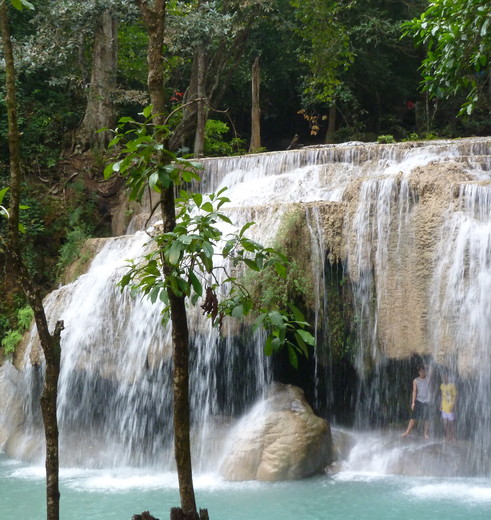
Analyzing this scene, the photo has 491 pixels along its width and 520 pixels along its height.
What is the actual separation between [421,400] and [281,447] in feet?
6.80

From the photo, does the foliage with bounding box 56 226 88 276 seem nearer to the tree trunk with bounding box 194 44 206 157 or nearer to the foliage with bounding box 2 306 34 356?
the foliage with bounding box 2 306 34 356

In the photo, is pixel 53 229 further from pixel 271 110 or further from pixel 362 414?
pixel 271 110

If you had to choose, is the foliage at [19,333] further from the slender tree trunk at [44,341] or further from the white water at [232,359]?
the slender tree trunk at [44,341]

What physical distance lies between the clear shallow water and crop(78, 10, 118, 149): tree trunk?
9486mm

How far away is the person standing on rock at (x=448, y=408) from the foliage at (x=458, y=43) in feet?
13.5

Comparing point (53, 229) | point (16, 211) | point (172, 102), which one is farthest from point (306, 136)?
point (16, 211)

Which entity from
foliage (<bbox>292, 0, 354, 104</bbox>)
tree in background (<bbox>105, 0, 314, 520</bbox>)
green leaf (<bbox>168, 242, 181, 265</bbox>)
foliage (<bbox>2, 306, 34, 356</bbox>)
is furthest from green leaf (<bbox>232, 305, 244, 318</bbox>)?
foliage (<bbox>292, 0, 354, 104</bbox>)

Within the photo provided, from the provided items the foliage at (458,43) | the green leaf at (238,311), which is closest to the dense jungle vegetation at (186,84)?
the foliage at (458,43)

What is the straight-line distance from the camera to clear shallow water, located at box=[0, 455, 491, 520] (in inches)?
296

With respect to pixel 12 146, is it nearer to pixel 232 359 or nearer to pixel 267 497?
pixel 267 497

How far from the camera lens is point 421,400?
32.5 ft

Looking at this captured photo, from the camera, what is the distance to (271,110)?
26.1 m

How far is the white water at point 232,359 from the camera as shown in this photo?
945 cm

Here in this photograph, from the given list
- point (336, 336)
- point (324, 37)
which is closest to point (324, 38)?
point (324, 37)
